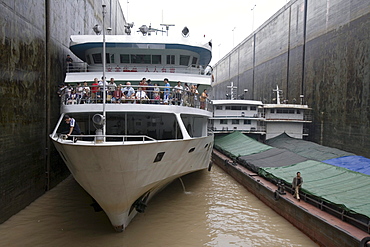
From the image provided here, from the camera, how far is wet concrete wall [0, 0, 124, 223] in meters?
9.14

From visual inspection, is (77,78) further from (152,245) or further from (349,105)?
(349,105)

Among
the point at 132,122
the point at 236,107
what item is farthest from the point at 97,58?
the point at 236,107

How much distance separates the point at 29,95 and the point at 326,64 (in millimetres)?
23055

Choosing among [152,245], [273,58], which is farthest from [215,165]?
[273,58]

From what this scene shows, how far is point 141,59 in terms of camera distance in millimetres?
12984

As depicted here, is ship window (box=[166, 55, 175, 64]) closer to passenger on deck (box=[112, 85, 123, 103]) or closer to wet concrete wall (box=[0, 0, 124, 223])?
passenger on deck (box=[112, 85, 123, 103])

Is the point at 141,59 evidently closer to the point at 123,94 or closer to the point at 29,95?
the point at 123,94

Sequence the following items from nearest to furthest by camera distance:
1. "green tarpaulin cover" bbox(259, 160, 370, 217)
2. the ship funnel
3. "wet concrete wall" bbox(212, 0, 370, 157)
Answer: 1. the ship funnel
2. "green tarpaulin cover" bbox(259, 160, 370, 217)
3. "wet concrete wall" bbox(212, 0, 370, 157)

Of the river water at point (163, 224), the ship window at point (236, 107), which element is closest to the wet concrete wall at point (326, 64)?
the ship window at point (236, 107)

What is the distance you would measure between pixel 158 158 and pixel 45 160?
21.8ft

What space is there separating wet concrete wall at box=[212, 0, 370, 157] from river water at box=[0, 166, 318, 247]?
11946 millimetres

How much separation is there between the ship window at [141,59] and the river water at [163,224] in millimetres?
5843

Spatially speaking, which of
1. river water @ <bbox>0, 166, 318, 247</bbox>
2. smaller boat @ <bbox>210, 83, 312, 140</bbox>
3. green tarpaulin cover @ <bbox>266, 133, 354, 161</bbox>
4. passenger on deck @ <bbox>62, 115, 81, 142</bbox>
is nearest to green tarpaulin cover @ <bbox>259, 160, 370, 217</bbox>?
river water @ <bbox>0, 166, 318, 247</bbox>

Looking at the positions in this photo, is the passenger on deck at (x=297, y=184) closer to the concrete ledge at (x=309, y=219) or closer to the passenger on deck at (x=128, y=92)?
the concrete ledge at (x=309, y=219)
